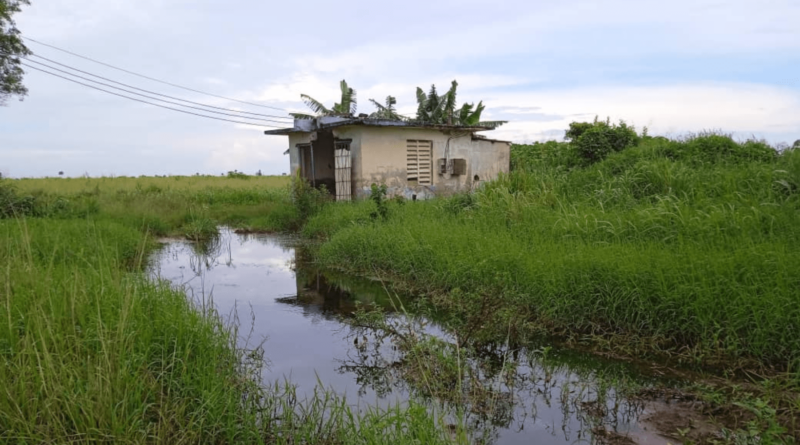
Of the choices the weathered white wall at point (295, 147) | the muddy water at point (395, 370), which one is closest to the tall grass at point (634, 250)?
the muddy water at point (395, 370)

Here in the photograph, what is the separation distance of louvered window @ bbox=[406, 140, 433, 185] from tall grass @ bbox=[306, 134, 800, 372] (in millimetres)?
3518

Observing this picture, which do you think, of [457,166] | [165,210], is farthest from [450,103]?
[165,210]

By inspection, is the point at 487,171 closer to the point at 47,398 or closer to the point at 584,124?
the point at 584,124

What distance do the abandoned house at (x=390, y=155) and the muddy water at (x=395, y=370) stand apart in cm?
585

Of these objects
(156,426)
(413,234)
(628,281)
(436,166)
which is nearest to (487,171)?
(436,166)

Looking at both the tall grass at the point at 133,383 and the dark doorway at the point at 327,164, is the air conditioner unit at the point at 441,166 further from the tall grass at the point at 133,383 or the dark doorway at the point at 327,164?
the tall grass at the point at 133,383

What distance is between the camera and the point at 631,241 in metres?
6.22

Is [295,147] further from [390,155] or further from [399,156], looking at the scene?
[399,156]

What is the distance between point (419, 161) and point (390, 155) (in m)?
1.05

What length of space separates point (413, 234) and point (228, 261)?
147 inches

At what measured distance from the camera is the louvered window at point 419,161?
13750mm

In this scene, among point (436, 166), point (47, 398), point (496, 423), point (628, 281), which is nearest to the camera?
point (47, 398)

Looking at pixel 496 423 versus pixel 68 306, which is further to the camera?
pixel 496 423

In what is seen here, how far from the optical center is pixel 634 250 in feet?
18.5
